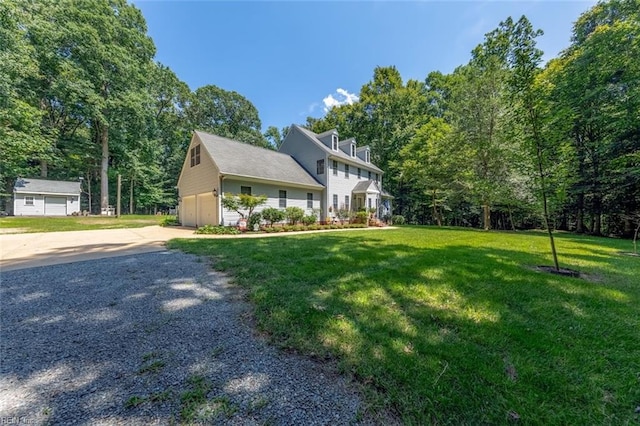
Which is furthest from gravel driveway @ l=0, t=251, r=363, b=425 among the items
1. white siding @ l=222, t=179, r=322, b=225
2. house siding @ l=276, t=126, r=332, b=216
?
house siding @ l=276, t=126, r=332, b=216

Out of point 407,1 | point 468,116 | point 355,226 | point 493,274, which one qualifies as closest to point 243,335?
point 493,274

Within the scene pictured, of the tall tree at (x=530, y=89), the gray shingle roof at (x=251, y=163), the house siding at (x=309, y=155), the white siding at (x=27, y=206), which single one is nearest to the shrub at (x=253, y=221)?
the gray shingle roof at (x=251, y=163)

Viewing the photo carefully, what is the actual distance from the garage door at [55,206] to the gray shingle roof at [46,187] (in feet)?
3.10

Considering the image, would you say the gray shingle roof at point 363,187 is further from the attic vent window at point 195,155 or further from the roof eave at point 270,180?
the attic vent window at point 195,155

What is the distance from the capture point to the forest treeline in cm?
500

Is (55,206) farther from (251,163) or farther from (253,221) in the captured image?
(253,221)

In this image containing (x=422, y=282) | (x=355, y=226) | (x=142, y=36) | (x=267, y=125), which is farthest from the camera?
(x=267, y=125)

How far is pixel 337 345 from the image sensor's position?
233cm

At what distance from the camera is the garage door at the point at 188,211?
15359mm

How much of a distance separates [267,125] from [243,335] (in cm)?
4212

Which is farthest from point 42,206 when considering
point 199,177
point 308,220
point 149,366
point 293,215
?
point 149,366

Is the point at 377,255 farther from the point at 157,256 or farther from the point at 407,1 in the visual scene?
the point at 407,1

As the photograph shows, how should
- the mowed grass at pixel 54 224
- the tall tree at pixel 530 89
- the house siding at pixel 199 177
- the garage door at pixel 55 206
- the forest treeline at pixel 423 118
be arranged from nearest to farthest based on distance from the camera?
1. the tall tree at pixel 530 89
2. the forest treeline at pixel 423 118
3. the mowed grass at pixel 54 224
4. the house siding at pixel 199 177
5. the garage door at pixel 55 206

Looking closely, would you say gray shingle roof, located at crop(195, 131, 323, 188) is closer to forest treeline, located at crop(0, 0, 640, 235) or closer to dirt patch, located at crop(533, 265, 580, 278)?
forest treeline, located at crop(0, 0, 640, 235)
